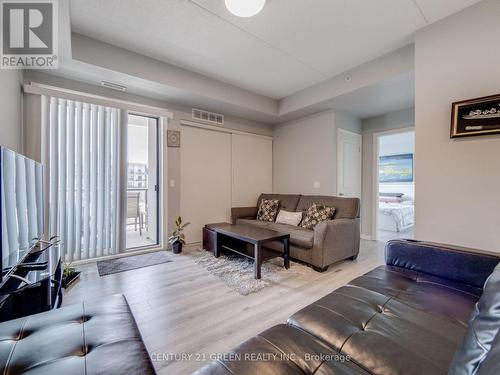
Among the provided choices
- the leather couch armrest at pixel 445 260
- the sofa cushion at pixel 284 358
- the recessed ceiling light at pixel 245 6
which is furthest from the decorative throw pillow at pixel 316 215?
the recessed ceiling light at pixel 245 6

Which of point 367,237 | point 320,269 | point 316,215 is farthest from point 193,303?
point 367,237

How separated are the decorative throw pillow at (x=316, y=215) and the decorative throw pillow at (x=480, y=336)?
2627 mm

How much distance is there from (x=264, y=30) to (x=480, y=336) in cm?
277

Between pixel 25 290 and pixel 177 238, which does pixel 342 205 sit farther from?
pixel 25 290

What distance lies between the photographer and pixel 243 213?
430cm

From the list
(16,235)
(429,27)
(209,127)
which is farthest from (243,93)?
(16,235)

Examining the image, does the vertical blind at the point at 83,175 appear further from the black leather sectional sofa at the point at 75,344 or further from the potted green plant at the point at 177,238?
the black leather sectional sofa at the point at 75,344

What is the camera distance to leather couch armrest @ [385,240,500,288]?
1.38m

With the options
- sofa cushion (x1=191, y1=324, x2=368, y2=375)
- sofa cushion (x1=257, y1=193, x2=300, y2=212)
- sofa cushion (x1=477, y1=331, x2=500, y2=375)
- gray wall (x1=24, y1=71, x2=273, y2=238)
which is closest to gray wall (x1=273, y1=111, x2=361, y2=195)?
sofa cushion (x1=257, y1=193, x2=300, y2=212)

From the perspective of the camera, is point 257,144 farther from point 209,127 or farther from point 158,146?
point 158,146

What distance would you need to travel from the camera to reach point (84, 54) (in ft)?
8.12

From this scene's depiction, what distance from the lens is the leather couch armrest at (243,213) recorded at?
4203mm

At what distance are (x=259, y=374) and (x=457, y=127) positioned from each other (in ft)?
8.35

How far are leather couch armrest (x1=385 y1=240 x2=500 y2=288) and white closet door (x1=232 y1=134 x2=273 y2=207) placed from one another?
125 inches
